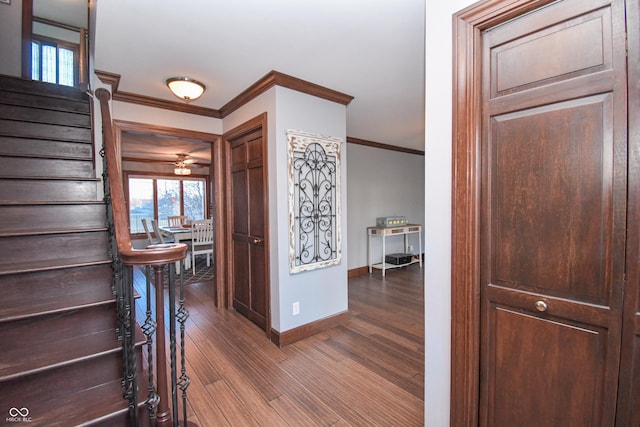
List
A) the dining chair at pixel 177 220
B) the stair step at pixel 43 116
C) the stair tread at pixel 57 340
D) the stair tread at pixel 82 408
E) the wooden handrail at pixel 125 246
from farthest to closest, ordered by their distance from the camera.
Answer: the dining chair at pixel 177 220
the stair step at pixel 43 116
the stair tread at pixel 57 340
the stair tread at pixel 82 408
the wooden handrail at pixel 125 246

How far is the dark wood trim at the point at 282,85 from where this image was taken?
2.51 m

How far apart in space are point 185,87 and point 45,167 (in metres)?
1.38

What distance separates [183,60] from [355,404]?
2857 mm

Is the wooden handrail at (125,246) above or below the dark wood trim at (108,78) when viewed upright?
below

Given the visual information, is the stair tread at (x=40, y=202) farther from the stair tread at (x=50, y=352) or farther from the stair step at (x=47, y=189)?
the stair tread at (x=50, y=352)

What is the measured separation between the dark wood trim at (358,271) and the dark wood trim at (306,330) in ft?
6.32

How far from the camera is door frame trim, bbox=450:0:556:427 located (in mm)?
1168

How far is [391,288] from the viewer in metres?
4.34

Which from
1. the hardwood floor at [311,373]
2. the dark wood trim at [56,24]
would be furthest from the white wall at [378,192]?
the dark wood trim at [56,24]

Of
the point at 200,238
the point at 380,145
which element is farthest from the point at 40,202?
the point at 380,145

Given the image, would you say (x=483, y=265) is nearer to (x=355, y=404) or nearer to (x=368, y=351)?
(x=355, y=404)

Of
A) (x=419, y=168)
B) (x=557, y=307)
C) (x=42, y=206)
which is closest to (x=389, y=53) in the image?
(x=557, y=307)

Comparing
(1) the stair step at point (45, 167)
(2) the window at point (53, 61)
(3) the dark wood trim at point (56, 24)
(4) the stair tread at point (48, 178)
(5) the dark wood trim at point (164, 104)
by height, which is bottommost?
(4) the stair tread at point (48, 178)

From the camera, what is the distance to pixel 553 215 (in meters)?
1.02
